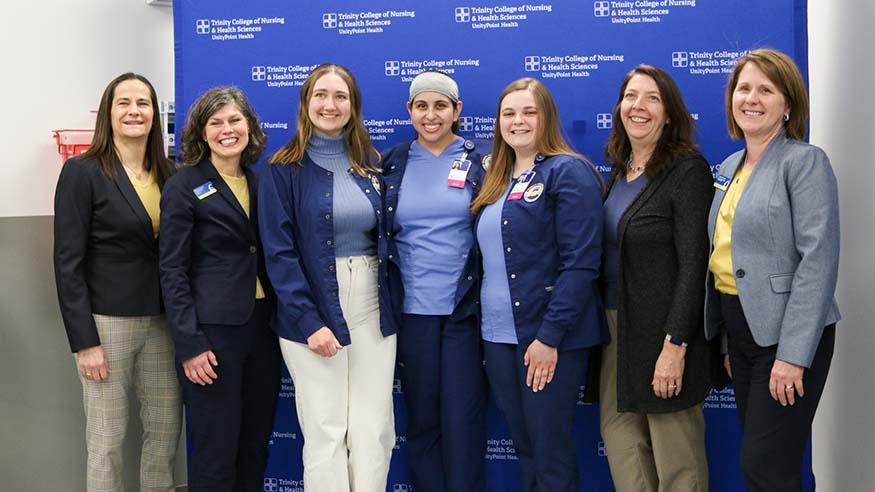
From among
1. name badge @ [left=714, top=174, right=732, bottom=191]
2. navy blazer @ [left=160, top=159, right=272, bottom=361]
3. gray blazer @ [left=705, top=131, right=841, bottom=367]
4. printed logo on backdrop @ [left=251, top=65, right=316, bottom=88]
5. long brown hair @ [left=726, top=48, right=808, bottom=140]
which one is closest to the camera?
gray blazer @ [left=705, top=131, right=841, bottom=367]

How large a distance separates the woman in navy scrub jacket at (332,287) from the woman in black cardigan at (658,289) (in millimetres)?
832

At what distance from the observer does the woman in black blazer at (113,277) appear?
2.64 metres

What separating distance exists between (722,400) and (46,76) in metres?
3.22

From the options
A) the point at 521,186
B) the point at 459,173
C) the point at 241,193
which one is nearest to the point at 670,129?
the point at 521,186

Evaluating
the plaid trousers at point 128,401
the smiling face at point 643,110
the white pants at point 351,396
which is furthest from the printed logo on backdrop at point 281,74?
the smiling face at point 643,110

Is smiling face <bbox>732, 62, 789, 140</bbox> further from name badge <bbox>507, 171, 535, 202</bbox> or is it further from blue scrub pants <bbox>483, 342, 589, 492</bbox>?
blue scrub pants <bbox>483, 342, 589, 492</bbox>

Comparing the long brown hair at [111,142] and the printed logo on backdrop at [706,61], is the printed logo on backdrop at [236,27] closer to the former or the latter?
the long brown hair at [111,142]

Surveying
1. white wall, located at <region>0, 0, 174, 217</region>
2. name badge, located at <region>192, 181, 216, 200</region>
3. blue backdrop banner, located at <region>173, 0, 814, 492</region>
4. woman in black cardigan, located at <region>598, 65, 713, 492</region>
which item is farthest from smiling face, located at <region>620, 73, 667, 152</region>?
white wall, located at <region>0, 0, 174, 217</region>

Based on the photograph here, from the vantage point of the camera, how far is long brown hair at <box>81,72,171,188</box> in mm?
2738

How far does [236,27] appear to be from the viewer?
3311 mm

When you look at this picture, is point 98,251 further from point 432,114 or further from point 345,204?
point 432,114

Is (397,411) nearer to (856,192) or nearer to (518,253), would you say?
(518,253)

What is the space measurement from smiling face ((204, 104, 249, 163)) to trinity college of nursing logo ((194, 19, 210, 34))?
809 mm

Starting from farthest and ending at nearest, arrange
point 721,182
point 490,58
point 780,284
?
point 490,58
point 721,182
point 780,284
